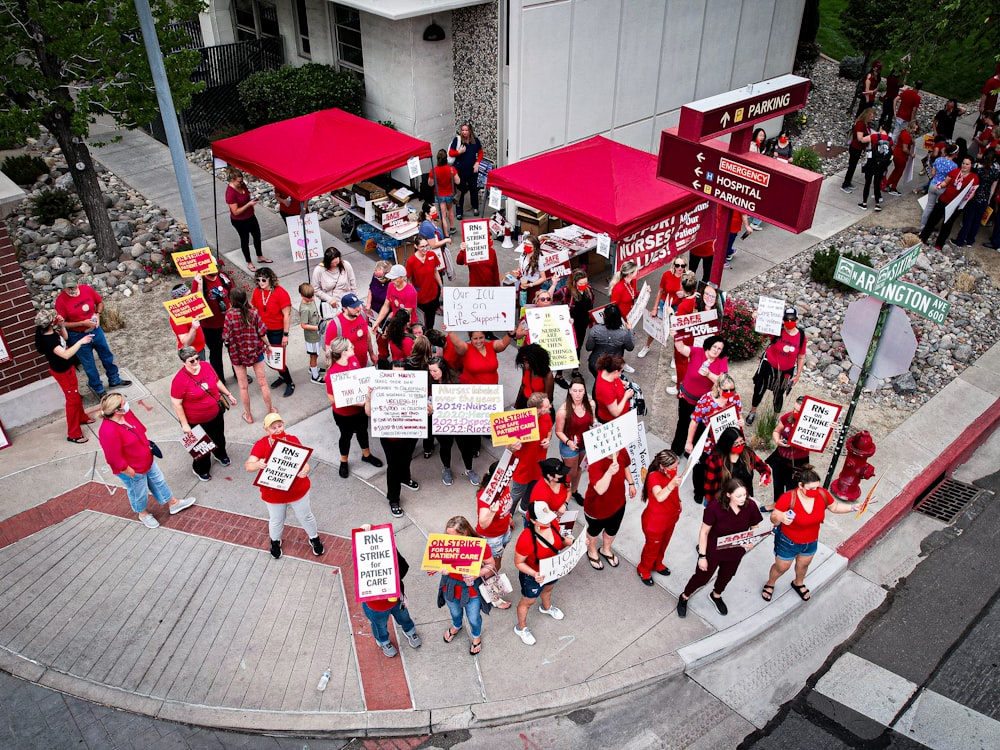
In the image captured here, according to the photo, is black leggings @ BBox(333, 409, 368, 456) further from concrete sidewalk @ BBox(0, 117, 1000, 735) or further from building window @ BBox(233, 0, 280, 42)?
building window @ BBox(233, 0, 280, 42)

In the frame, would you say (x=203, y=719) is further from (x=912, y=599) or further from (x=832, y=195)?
(x=832, y=195)

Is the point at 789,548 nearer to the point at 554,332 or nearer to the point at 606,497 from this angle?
the point at 606,497

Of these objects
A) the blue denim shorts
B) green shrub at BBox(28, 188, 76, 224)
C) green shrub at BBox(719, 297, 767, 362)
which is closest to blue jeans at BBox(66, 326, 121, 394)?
green shrub at BBox(28, 188, 76, 224)

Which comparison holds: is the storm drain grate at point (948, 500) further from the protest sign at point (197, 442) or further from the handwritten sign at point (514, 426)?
the protest sign at point (197, 442)

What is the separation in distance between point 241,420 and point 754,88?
755 centimetres

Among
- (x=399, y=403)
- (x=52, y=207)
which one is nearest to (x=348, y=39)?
(x=52, y=207)

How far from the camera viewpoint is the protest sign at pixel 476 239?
36.4 feet

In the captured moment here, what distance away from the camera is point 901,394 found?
10945 millimetres

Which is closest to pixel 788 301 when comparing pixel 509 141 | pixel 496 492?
pixel 509 141

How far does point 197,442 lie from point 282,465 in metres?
1.69

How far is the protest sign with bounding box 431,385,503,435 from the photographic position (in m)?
8.43

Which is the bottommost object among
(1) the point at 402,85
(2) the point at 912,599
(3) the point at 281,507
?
(2) the point at 912,599

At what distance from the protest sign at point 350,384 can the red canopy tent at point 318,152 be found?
4.30 metres

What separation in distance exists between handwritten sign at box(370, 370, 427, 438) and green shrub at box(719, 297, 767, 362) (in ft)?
17.1
